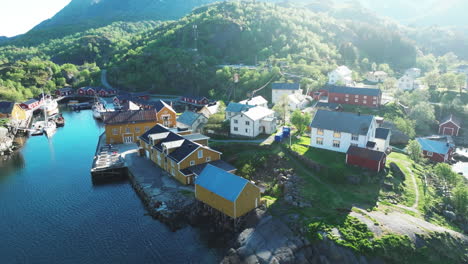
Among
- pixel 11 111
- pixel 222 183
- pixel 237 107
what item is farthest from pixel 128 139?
pixel 11 111

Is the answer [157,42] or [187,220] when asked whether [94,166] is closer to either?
[187,220]

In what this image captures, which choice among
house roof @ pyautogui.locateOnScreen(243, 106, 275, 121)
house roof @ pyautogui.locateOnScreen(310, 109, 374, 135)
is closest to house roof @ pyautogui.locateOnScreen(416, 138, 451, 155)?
house roof @ pyautogui.locateOnScreen(310, 109, 374, 135)

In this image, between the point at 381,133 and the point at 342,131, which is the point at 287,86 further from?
the point at 342,131

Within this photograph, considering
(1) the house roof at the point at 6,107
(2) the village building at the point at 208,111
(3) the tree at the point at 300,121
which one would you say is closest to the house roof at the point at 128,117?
(2) the village building at the point at 208,111

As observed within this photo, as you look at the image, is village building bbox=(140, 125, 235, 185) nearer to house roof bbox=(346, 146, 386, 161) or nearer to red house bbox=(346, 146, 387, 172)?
red house bbox=(346, 146, 387, 172)

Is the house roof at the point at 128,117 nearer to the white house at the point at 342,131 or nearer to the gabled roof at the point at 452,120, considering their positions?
the white house at the point at 342,131

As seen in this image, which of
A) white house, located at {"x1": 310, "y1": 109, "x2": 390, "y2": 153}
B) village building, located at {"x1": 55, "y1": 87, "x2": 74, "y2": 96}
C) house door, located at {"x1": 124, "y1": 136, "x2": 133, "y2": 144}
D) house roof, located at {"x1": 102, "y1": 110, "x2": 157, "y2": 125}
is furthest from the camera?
village building, located at {"x1": 55, "y1": 87, "x2": 74, "y2": 96}
